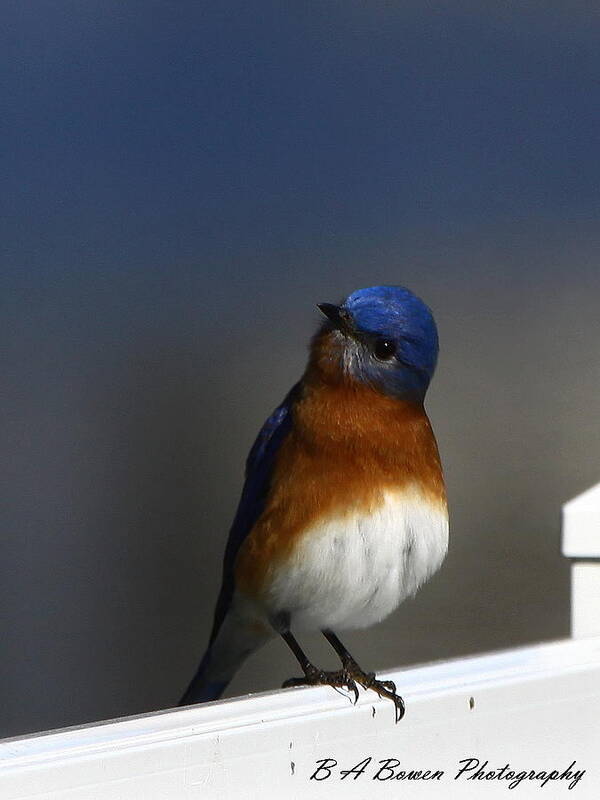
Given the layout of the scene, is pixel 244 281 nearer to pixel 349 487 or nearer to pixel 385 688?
pixel 349 487

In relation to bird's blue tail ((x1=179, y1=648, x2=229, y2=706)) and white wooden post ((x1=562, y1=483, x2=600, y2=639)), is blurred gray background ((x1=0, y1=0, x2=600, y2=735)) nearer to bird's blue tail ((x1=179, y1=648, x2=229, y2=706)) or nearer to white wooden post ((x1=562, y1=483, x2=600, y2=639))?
bird's blue tail ((x1=179, y1=648, x2=229, y2=706))

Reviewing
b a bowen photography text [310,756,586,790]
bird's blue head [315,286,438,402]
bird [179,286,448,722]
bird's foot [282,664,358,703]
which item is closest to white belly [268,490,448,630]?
bird [179,286,448,722]

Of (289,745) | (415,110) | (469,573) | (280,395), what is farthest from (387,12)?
(289,745)

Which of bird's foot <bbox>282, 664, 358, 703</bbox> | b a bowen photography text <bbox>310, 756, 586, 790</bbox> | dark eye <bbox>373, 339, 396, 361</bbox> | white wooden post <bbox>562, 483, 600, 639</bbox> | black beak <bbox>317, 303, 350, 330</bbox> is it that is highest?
black beak <bbox>317, 303, 350, 330</bbox>

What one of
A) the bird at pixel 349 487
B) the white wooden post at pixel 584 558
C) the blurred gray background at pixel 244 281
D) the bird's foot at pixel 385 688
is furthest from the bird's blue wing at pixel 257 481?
the blurred gray background at pixel 244 281

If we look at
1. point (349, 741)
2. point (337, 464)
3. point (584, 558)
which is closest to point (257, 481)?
point (337, 464)

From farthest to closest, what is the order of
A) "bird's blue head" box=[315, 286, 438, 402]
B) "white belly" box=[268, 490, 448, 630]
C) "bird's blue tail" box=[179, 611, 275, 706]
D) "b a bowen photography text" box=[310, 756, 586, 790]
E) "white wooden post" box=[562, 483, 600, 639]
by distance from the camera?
"bird's blue tail" box=[179, 611, 275, 706] < "bird's blue head" box=[315, 286, 438, 402] < "white belly" box=[268, 490, 448, 630] < "white wooden post" box=[562, 483, 600, 639] < "b a bowen photography text" box=[310, 756, 586, 790]

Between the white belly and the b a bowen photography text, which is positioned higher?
the white belly

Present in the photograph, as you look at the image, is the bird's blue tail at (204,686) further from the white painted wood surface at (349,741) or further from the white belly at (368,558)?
the white painted wood surface at (349,741)
